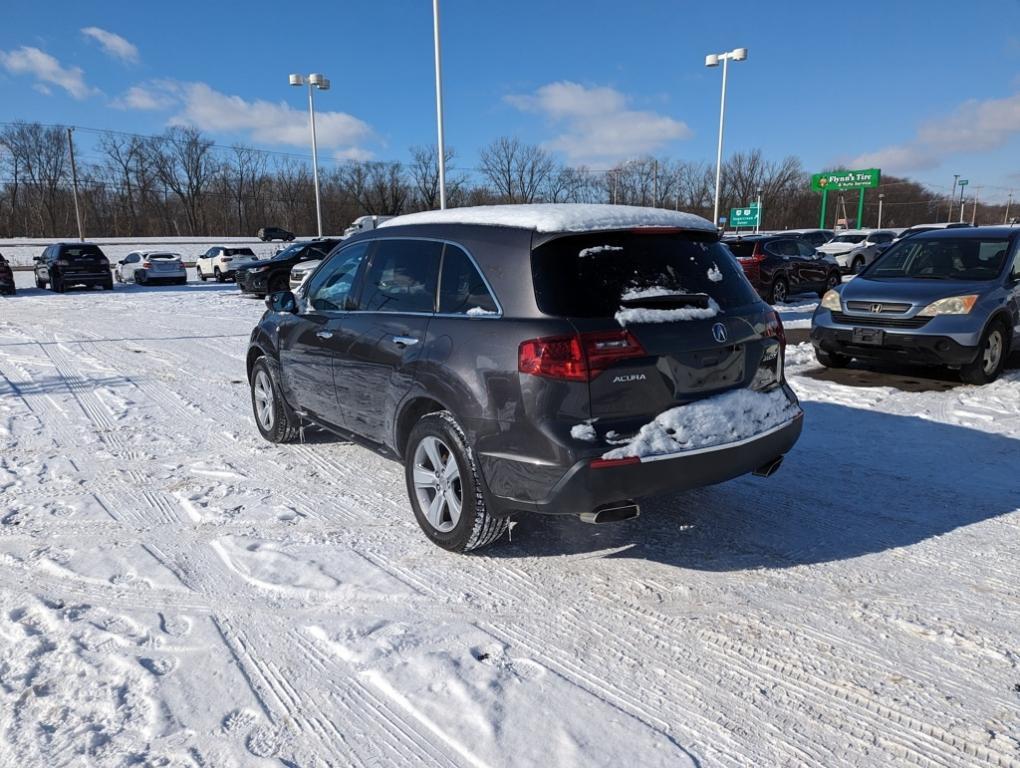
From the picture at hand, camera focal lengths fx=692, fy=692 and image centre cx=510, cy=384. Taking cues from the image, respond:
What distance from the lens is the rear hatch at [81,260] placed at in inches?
932

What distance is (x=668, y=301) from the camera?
3391mm

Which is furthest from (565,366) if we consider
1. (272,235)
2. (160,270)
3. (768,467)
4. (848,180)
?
(848,180)

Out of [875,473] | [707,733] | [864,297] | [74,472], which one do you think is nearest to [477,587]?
[707,733]

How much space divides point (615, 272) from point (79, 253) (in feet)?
86.1

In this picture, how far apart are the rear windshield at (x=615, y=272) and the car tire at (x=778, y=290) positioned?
1421cm

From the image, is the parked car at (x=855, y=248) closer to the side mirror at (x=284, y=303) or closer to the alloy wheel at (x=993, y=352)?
the alloy wheel at (x=993, y=352)

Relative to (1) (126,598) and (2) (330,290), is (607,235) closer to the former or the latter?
(2) (330,290)

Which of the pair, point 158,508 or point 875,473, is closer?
point 158,508

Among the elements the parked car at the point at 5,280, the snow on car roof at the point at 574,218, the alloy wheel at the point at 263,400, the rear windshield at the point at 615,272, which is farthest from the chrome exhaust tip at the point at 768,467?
the parked car at the point at 5,280

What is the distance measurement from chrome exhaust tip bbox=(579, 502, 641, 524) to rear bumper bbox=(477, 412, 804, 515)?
0.12ft

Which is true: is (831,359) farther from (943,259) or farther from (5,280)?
(5,280)

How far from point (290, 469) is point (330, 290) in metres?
1.39

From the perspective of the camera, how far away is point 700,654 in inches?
113

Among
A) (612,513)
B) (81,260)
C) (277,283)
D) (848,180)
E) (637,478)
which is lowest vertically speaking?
(612,513)
